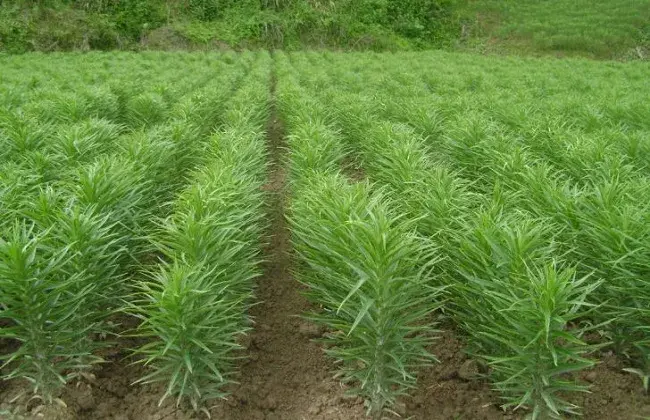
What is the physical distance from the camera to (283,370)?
10.2 ft

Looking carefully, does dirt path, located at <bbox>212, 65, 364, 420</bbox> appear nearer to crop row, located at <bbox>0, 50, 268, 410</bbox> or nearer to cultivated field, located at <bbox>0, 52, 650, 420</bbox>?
cultivated field, located at <bbox>0, 52, 650, 420</bbox>

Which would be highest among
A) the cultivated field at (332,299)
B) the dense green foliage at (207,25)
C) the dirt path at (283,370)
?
the cultivated field at (332,299)

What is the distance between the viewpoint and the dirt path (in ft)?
9.09

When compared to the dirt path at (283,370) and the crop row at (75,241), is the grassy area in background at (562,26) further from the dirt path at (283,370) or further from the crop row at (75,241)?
the dirt path at (283,370)

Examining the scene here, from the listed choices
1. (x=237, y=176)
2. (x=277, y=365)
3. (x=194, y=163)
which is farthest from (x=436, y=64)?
(x=277, y=365)

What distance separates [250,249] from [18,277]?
1430mm

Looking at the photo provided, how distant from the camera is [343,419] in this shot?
2697mm

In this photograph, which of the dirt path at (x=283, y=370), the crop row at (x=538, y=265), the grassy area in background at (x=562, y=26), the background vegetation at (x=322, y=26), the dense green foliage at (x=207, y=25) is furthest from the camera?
the grassy area in background at (x=562, y=26)

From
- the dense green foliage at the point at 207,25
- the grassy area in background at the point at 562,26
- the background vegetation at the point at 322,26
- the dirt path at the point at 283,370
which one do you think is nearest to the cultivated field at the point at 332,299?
the dirt path at the point at 283,370

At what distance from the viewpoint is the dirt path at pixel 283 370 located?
2771 mm

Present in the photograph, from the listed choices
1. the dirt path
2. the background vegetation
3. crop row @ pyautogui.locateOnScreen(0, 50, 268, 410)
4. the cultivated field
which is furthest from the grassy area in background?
the dirt path

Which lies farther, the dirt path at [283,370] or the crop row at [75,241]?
the dirt path at [283,370]

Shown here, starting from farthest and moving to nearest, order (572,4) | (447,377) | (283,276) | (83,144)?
(572,4) → (83,144) → (283,276) → (447,377)

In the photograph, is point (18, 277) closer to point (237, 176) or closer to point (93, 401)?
point (93, 401)
